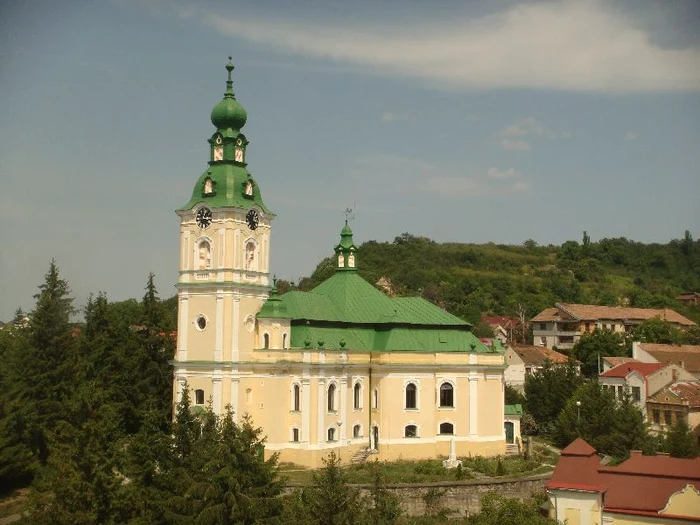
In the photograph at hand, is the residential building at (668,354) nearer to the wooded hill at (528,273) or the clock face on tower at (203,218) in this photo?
the wooded hill at (528,273)

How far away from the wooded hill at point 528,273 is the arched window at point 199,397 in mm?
49397

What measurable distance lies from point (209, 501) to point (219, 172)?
19.8m

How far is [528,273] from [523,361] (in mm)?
56062

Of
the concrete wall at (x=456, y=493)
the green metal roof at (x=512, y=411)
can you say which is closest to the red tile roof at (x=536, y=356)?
the green metal roof at (x=512, y=411)

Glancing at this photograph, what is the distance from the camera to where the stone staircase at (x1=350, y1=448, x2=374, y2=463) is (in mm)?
48938

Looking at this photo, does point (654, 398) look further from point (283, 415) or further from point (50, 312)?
point (50, 312)

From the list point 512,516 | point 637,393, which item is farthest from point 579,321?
point 512,516

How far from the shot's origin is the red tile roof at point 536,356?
262 feet

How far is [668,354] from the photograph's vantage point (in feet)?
228

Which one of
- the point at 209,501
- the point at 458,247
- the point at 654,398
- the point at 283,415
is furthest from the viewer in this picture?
the point at 458,247

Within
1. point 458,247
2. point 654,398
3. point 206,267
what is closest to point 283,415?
point 206,267

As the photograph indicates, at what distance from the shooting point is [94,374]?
51.5m

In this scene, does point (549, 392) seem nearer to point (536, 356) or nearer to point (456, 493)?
point (536, 356)

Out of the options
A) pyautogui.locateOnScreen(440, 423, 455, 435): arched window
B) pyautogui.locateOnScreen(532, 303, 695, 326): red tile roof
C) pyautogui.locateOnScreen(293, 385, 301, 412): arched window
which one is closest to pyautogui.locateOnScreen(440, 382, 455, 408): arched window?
pyautogui.locateOnScreen(440, 423, 455, 435): arched window
